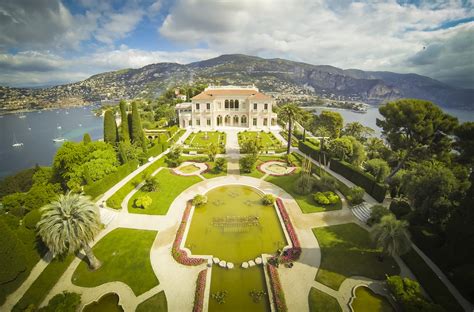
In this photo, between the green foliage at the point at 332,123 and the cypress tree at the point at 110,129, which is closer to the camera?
the cypress tree at the point at 110,129

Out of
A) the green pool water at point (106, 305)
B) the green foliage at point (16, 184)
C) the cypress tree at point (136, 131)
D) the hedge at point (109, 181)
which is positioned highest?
the cypress tree at point (136, 131)

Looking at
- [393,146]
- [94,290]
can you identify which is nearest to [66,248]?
[94,290]

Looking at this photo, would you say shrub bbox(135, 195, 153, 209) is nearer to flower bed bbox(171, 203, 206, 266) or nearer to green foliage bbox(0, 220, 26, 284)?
flower bed bbox(171, 203, 206, 266)

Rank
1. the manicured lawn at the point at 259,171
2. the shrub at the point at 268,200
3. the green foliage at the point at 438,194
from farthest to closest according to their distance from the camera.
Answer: the manicured lawn at the point at 259,171, the shrub at the point at 268,200, the green foliage at the point at 438,194

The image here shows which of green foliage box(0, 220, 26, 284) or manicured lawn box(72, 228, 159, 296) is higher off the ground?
green foliage box(0, 220, 26, 284)

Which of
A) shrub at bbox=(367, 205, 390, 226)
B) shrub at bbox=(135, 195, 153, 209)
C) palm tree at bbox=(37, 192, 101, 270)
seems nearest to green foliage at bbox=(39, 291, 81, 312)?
palm tree at bbox=(37, 192, 101, 270)

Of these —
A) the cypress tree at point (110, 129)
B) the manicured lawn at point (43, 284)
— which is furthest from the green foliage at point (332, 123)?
the manicured lawn at point (43, 284)

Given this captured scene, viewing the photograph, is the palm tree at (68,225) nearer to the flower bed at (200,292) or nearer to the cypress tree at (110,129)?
the flower bed at (200,292)
